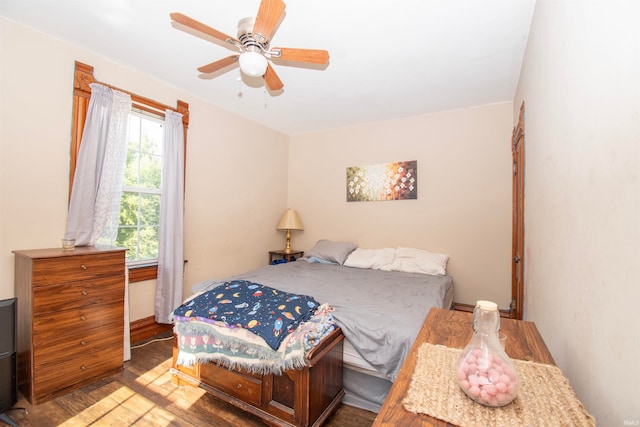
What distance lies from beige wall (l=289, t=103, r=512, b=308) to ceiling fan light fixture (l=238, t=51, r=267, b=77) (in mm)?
2532

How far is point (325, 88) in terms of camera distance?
2.96m

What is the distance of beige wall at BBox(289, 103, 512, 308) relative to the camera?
3227 mm

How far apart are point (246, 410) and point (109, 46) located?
9.66 feet

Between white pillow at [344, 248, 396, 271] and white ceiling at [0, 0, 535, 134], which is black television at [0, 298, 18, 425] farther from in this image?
white pillow at [344, 248, 396, 271]

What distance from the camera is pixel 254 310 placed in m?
1.79

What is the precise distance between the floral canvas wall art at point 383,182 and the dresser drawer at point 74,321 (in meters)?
3.00

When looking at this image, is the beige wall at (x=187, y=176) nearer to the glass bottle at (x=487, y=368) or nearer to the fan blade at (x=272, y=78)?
the fan blade at (x=272, y=78)

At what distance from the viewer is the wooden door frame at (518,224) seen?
226 cm

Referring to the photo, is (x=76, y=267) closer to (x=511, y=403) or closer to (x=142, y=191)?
(x=142, y=191)

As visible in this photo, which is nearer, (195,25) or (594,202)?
(594,202)

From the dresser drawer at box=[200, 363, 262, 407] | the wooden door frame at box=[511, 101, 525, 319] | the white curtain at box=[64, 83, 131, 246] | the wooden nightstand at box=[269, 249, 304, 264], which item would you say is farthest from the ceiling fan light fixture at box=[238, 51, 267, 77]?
the wooden nightstand at box=[269, 249, 304, 264]

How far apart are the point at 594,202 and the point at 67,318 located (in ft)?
9.43

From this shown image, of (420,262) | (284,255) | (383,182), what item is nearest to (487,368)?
(420,262)

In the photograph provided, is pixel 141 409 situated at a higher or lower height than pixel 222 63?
lower
